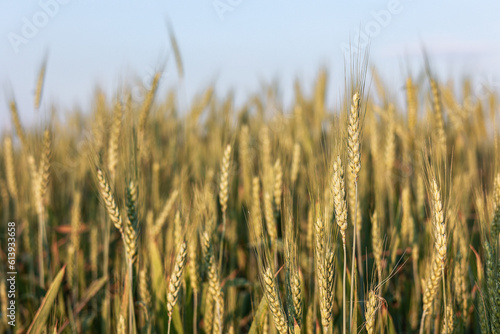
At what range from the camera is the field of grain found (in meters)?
1.17

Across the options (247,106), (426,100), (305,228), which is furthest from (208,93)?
(426,100)

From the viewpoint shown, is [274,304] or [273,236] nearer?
[274,304]

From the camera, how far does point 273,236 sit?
1.52 meters

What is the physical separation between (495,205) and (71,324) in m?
1.69

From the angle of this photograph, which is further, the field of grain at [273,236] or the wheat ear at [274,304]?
the field of grain at [273,236]

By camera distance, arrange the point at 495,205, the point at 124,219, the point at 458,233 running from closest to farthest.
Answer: the point at 124,219
the point at 495,205
the point at 458,233

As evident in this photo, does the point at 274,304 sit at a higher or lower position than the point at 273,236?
lower

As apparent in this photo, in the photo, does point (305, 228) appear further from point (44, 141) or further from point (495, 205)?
point (44, 141)

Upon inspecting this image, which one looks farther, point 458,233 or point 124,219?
point 458,233

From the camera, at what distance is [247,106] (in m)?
4.20

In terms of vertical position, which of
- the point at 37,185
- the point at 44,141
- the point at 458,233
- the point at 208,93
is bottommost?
the point at 458,233

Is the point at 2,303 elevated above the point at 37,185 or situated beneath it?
situated beneath

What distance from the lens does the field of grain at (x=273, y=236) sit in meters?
1.17

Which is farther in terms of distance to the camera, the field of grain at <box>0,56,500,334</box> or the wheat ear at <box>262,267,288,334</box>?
the field of grain at <box>0,56,500,334</box>
